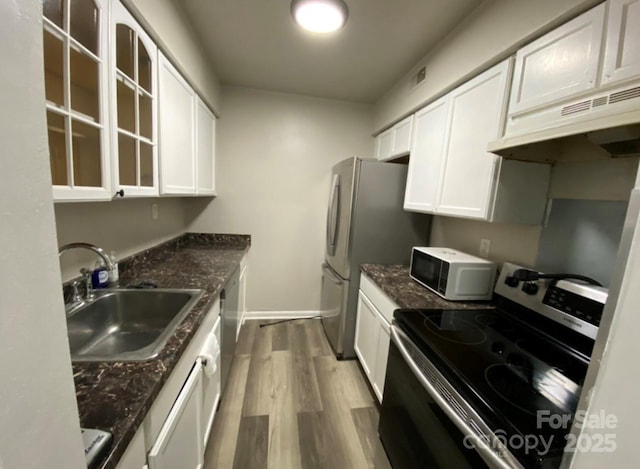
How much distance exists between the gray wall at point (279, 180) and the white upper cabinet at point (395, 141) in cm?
29

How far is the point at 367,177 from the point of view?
217cm

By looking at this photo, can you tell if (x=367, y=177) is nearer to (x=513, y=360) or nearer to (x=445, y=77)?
(x=445, y=77)

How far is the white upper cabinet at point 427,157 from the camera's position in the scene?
70.4 inches

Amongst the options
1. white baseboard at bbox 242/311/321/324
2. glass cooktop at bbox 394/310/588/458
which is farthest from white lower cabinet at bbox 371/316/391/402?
Answer: white baseboard at bbox 242/311/321/324

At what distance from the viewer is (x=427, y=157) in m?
1.94

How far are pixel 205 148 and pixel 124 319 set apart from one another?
62.4 inches

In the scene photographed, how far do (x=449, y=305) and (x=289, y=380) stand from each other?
4.50ft

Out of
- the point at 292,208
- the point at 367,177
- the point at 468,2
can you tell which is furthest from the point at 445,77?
the point at 292,208

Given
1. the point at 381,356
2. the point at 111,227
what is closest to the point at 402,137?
the point at 381,356

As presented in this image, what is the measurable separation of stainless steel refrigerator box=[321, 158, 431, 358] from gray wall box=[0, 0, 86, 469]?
1.96 metres

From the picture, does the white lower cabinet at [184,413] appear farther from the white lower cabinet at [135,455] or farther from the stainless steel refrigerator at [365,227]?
the stainless steel refrigerator at [365,227]

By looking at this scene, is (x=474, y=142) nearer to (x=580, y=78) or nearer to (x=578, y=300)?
(x=580, y=78)

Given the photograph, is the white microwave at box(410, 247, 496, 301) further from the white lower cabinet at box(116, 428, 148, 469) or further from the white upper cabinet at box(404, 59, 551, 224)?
the white lower cabinet at box(116, 428, 148, 469)

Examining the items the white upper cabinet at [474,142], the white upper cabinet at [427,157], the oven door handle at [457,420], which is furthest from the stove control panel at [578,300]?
the white upper cabinet at [427,157]
